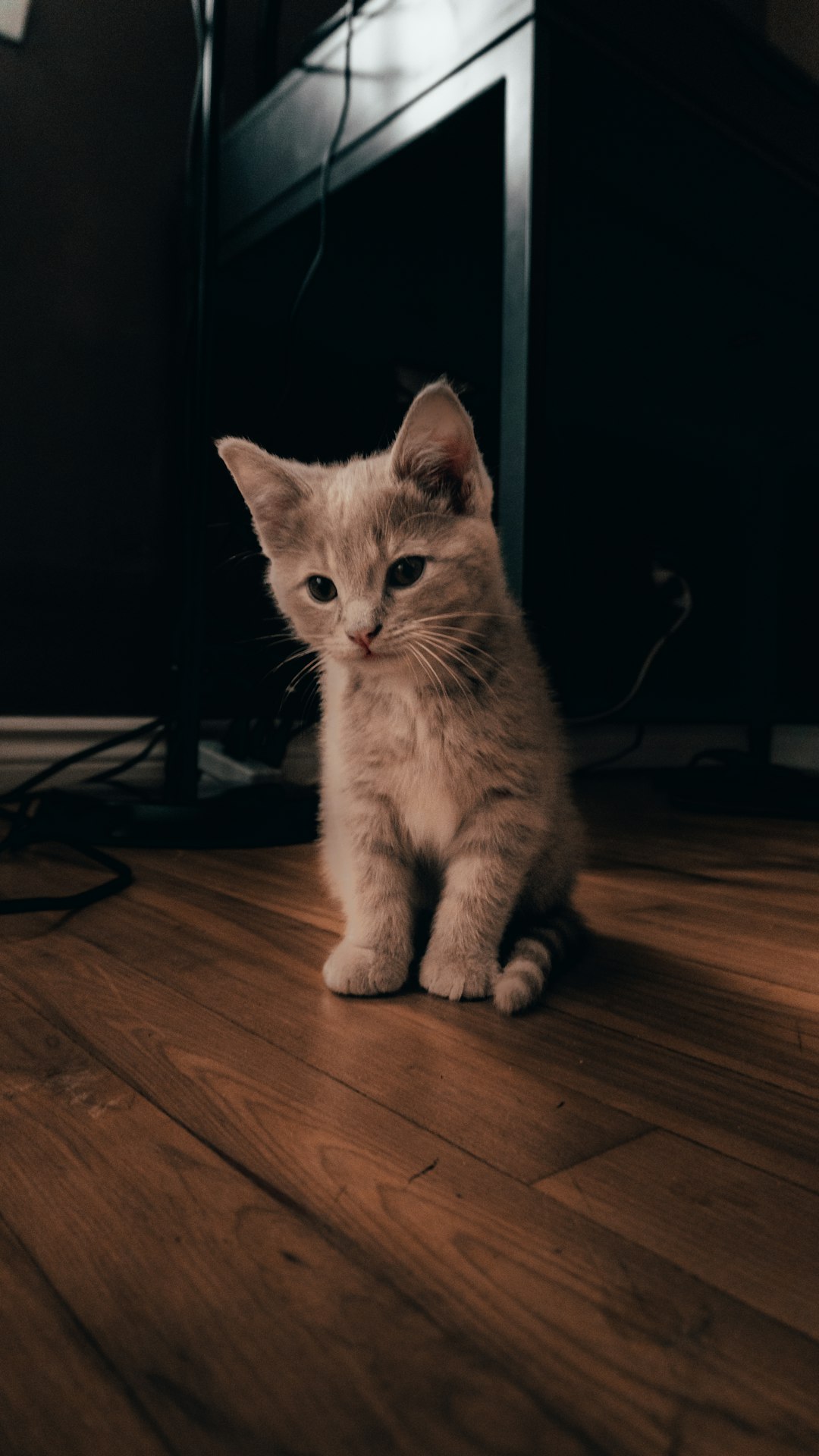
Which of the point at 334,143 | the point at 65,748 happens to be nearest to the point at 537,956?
the point at 334,143

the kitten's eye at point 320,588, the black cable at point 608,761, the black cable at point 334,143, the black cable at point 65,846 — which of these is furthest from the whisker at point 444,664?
the black cable at point 608,761

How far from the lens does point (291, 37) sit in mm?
1984

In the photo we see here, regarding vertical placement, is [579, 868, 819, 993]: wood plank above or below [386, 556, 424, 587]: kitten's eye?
below

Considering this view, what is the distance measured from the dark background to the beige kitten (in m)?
0.62

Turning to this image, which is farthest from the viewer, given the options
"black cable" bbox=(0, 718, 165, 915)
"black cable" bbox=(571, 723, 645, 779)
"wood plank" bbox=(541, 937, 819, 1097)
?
"black cable" bbox=(571, 723, 645, 779)

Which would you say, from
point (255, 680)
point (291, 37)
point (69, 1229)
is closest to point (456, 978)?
point (69, 1229)

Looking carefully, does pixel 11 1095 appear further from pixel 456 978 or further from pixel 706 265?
pixel 706 265

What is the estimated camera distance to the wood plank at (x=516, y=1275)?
32cm

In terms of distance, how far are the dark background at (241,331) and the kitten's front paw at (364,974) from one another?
79cm

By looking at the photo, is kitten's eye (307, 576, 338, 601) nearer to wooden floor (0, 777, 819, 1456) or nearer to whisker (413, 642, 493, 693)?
whisker (413, 642, 493, 693)

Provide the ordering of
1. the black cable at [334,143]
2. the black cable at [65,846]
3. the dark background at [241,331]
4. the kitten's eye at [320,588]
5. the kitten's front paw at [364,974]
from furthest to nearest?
the dark background at [241,331] < the black cable at [334,143] < the black cable at [65,846] < the kitten's eye at [320,588] < the kitten's front paw at [364,974]

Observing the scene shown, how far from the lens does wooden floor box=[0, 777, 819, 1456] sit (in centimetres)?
32

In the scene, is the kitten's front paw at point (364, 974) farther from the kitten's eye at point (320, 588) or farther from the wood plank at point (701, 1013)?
the kitten's eye at point (320, 588)

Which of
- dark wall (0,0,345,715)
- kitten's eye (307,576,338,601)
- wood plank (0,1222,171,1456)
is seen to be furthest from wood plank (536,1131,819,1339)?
dark wall (0,0,345,715)
